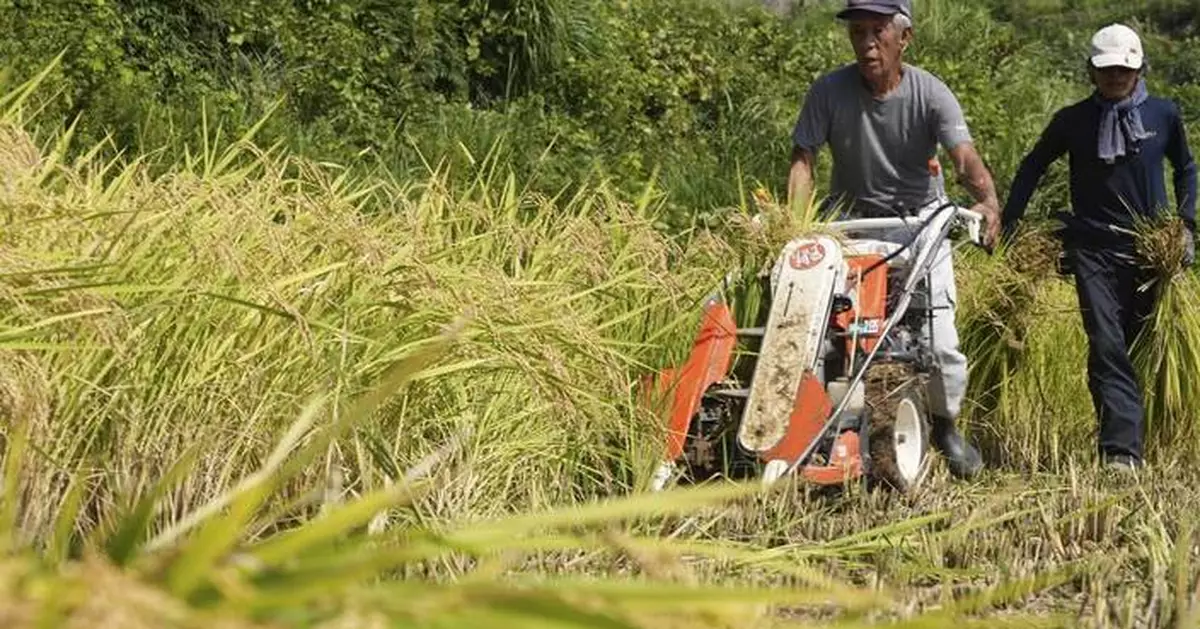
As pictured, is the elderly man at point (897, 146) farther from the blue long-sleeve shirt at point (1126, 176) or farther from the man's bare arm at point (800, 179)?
the blue long-sleeve shirt at point (1126, 176)

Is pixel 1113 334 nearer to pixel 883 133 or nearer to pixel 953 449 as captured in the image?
pixel 953 449

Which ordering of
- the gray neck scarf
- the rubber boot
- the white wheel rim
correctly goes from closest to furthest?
1. the white wheel rim
2. the rubber boot
3. the gray neck scarf

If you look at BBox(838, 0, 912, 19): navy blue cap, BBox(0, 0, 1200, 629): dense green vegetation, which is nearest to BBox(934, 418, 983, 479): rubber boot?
BBox(0, 0, 1200, 629): dense green vegetation

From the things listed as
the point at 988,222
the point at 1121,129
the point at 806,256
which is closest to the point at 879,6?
the point at 988,222

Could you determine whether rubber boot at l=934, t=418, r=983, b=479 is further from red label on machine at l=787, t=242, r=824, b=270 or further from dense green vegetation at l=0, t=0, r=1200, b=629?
red label on machine at l=787, t=242, r=824, b=270

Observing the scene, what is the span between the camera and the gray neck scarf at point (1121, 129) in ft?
19.3

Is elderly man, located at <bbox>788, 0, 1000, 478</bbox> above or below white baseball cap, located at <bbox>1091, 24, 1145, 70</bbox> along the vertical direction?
below

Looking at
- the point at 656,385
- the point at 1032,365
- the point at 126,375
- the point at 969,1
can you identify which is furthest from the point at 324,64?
the point at 969,1

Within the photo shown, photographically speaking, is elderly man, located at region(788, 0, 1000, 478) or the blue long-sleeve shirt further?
the blue long-sleeve shirt

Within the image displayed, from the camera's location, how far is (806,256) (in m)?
4.93

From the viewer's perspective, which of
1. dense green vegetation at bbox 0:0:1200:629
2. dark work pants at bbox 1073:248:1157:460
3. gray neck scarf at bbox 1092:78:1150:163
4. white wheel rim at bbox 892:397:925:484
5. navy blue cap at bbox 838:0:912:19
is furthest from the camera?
gray neck scarf at bbox 1092:78:1150:163

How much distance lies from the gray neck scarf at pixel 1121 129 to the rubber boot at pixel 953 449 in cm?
107

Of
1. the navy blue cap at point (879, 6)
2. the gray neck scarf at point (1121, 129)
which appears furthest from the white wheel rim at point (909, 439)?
the gray neck scarf at point (1121, 129)

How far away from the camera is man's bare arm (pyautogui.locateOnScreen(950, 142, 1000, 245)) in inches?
213
